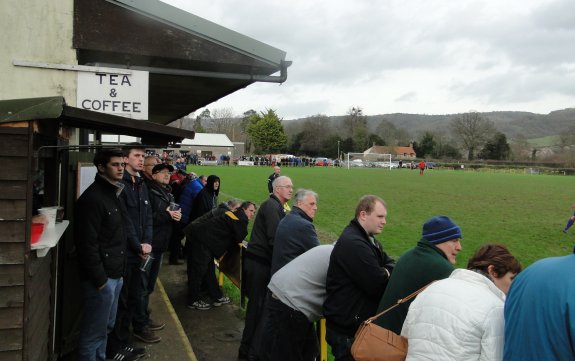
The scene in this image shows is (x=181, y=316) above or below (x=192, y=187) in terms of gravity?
below

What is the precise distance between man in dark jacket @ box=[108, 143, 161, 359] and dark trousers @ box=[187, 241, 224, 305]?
1383 millimetres

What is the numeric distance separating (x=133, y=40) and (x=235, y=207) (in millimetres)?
2317

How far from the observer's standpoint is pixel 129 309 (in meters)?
4.73

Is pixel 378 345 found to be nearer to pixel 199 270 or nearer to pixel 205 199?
pixel 199 270

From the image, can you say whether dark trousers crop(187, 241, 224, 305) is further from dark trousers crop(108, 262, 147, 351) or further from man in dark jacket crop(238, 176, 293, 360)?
man in dark jacket crop(238, 176, 293, 360)

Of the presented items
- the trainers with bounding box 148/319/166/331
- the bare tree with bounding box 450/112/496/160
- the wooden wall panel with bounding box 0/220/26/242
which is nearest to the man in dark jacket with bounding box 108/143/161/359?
the trainers with bounding box 148/319/166/331

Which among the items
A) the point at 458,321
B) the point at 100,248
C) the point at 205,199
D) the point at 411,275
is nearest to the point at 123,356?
the point at 100,248

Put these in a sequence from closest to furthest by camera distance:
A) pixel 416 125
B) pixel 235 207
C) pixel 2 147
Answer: pixel 2 147, pixel 235 207, pixel 416 125

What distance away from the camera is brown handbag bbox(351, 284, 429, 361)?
2654 mm

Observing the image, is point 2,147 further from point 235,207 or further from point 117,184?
point 235,207

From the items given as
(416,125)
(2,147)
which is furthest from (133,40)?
(416,125)

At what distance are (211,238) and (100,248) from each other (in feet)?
7.43

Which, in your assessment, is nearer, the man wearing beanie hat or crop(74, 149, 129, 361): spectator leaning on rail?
the man wearing beanie hat

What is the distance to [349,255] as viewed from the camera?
339 centimetres
